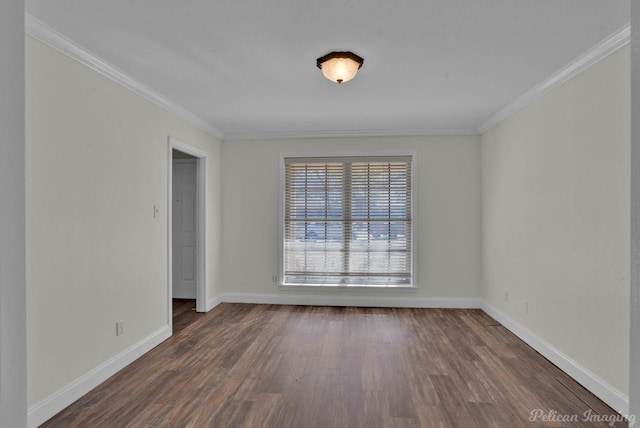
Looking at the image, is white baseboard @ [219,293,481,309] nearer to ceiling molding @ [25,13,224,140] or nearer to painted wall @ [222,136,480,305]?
painted wall @ [222,136,480,305]

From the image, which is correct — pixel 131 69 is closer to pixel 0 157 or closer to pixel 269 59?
pixel 269 59

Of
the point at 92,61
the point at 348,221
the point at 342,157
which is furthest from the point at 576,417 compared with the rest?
the point at 92,61

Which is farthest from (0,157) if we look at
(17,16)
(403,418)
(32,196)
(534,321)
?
(534,321)

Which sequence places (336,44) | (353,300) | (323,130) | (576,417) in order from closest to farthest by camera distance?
(576,417)
(336,44)
(323,130)
(353,300)

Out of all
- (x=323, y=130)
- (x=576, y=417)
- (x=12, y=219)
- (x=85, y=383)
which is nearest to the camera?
(x=12, y=219)

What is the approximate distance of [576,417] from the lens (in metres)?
2.39

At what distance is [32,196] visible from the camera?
7.46 feet

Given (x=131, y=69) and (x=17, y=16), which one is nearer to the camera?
(x=17, y=16)

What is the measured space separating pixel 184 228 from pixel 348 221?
255 cm

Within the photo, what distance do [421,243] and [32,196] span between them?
438cm

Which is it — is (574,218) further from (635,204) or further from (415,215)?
(635,204)

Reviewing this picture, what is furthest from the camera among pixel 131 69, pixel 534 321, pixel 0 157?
pixel 534 321

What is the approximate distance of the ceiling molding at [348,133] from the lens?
5.09m

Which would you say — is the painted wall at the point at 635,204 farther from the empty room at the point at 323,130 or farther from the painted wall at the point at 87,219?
the painted wall at the point at 87,219
